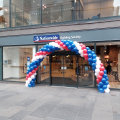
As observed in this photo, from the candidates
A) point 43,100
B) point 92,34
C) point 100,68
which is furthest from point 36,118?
point 92,34

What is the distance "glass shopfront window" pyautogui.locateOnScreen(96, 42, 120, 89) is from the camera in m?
7.98

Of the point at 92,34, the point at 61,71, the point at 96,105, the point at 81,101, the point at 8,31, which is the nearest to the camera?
the point at 96,105

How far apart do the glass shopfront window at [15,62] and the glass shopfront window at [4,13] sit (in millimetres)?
2144

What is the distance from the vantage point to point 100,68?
6.80m

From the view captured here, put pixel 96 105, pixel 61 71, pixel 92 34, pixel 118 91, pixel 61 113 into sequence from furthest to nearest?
pixel 61 71 → pixel 92 34 → pixel 118 91 → pixel 96 105 → pixel 61 113

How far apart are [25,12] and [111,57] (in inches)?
303

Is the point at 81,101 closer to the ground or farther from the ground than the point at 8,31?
closer to the ground

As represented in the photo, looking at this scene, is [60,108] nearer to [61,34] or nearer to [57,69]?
[57,69]

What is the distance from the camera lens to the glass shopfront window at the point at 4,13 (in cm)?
1055

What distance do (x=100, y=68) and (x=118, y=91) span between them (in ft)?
6.82

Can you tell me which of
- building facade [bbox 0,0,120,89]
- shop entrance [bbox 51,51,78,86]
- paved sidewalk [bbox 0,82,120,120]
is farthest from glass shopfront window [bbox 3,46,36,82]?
paved sidewalk [bbox 0,82,120,120]

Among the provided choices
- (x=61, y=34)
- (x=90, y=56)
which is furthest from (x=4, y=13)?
(x=90, y=56)

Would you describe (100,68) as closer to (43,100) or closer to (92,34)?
(92,34)

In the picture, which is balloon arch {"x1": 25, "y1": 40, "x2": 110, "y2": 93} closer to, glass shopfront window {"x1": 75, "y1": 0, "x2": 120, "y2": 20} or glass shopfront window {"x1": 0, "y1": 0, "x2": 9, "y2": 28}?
glass shopfront window {"x1": 75, "y1": 0, "x2": 120, "y2": 20}
